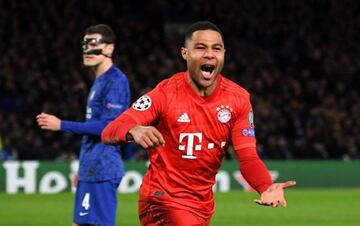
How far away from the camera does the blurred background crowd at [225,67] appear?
1994 centimetres

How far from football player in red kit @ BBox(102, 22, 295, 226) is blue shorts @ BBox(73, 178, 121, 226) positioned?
1546 millimetres

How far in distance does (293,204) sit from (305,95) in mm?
7926

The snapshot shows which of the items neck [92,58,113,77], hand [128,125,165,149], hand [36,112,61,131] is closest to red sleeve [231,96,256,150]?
hand [128,125,165,149]

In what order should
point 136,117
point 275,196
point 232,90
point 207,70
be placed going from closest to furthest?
point 275,196 → point 136,117 → point 207,70 → point 232,90

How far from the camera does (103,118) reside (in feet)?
23.2

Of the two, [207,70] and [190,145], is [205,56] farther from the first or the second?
[190,145]

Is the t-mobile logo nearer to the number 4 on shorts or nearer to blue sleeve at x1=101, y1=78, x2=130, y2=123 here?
blue sleeve at x1=101, y1=78, x2=130, y2=123

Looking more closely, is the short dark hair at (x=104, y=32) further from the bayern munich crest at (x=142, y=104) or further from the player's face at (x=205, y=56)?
the bayern munich crest at (x=142, y=104)

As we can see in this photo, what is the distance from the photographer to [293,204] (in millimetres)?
15641

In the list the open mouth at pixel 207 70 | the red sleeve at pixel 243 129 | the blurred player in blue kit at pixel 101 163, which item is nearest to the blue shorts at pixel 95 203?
the blurred player in blue kit at pixel 101 163

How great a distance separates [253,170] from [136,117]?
0.79 metres

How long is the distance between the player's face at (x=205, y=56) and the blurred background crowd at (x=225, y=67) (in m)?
13.2

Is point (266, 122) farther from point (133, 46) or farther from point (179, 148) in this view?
point (179, 148)

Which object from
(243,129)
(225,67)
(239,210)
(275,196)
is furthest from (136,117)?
(225,67)
